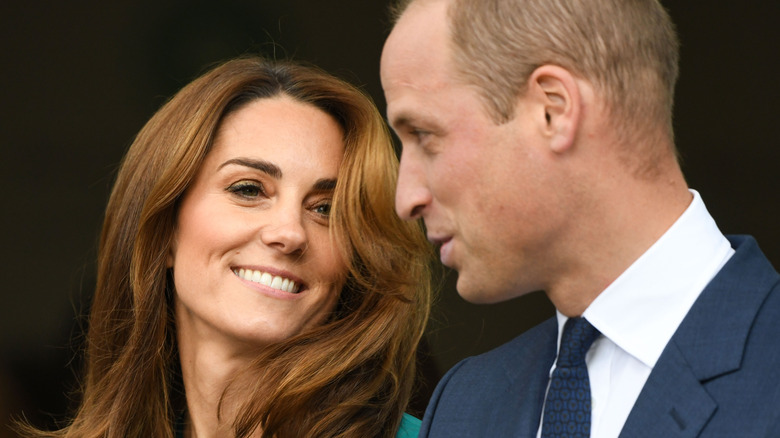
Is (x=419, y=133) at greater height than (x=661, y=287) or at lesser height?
greater

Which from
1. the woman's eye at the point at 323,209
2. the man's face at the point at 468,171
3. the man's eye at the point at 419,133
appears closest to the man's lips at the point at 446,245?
the man's face at the point at 468,171

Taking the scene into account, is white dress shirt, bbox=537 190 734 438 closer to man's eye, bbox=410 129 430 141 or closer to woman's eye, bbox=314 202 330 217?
man's eye, bbox=410 129 430 141

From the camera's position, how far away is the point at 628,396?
1.76 meters

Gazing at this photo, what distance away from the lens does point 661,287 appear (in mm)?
1743

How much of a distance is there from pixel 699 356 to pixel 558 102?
1.46 feet

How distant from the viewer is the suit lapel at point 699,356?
1.65 metres

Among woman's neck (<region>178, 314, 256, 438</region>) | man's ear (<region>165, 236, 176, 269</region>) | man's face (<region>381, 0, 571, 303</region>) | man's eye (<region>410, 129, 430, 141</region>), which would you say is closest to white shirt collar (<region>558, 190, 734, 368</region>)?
man's face (<region>381, 0, 571, 303</region>)

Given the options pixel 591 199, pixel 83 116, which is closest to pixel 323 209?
pixel 591 199

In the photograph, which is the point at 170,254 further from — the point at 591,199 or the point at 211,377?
the point at 591,199

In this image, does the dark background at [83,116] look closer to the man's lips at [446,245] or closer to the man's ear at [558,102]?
the man's lips at [446,245]

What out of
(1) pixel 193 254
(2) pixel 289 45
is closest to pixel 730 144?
(2) pixel 289 45

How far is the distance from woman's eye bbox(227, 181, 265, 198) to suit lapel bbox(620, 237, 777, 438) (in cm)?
124

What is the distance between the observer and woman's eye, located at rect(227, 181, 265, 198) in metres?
2.67

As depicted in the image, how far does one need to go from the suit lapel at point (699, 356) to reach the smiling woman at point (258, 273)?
1.09 meters
